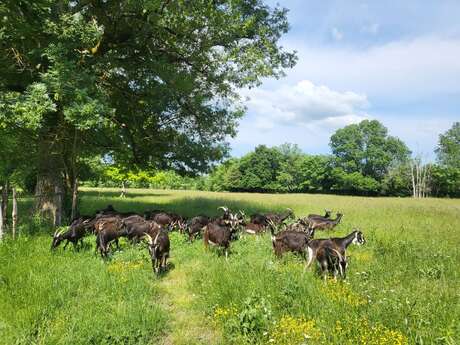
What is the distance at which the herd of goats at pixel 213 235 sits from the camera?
8727 mm

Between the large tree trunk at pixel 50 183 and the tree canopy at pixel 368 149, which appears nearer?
the large tree trunk at pixel 50 183

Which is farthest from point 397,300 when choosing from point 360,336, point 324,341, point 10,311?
point 10,311

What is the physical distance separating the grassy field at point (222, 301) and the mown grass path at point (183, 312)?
2 cm

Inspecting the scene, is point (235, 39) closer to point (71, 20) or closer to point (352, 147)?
point (71, 20)

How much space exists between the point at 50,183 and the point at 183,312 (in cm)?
1232

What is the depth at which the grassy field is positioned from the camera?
227 inches

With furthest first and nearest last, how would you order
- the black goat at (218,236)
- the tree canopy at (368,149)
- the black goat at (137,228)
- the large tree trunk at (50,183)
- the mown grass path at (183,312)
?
the tree canopy at (368,149), the large tree trunk at (50,183), the black goat at (137,228), the black goat at (218,236), the mown grass path at (183,312)

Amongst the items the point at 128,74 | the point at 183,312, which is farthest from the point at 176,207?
the point at 183,312

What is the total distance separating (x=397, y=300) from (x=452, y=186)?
78.6m

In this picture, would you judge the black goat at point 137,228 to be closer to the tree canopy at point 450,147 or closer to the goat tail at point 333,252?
the goat tail at point 333,252

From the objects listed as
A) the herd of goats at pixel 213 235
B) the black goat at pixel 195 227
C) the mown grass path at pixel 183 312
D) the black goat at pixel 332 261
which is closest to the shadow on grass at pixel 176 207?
the herd of goats at pixel 213 235

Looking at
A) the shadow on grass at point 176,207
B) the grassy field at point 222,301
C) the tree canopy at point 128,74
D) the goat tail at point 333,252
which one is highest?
the tree canopy at point 128,74

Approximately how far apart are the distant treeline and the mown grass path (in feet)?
179

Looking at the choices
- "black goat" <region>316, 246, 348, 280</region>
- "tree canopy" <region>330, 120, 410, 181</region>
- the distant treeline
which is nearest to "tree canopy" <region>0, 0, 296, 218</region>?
"black goat" <region>316, 246, 348, 280</region>
